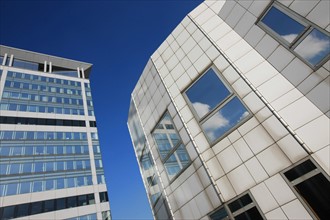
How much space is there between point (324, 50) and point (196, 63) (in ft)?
15.2

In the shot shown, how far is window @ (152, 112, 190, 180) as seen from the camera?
30.4 feet

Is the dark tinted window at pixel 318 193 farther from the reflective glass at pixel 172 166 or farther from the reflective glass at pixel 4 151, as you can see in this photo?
the reflective glass at pixel 4 151

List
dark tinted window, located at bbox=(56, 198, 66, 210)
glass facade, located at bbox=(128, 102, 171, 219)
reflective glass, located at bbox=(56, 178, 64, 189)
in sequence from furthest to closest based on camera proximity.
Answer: reflective glass, located at bbox=(56, 178, 64, 189)
dark tinted window, located at bbox=(56, 198, 66, 210)
glass facade, located at bbox=(128, 102, 171, 219)

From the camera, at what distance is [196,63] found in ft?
31.1

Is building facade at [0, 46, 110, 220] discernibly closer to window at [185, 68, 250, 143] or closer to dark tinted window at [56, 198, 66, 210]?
dark tinted window at [56, 198, 66, 210]

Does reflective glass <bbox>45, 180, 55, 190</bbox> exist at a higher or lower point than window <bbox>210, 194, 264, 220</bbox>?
higher

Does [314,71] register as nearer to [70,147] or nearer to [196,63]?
[196,63]

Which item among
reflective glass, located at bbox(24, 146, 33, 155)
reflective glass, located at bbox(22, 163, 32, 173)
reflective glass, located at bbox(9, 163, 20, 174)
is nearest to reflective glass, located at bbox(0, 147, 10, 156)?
reflective glass, located at bbox(9, 163, 20, 174)

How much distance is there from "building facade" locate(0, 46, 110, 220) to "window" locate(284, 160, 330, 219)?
38.9 metres

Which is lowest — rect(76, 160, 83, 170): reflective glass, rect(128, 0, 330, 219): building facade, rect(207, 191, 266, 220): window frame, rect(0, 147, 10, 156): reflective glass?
rect(207, 191, 266, 220): window frame

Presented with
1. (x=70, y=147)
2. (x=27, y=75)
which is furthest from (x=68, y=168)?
(x=27, y=75)

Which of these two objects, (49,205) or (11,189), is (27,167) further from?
(49,205)

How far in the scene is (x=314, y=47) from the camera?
6.25 metres

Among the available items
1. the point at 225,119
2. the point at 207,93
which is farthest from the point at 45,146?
the point at 225,119
